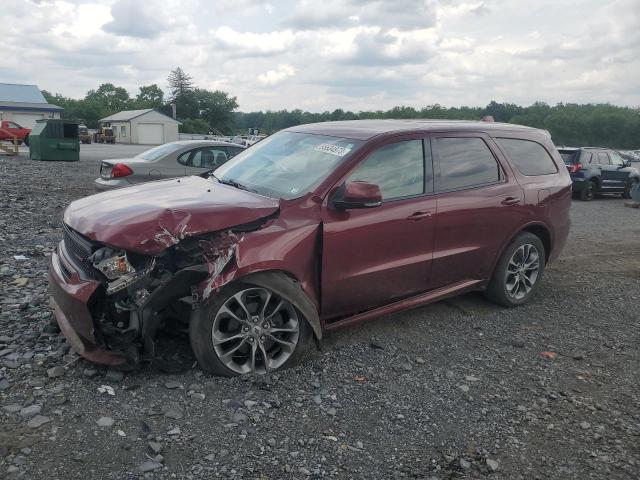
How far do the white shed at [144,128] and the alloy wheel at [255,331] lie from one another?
216ft

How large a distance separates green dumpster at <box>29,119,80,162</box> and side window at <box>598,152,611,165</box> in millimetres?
20446

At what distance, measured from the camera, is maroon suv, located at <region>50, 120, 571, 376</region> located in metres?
3.58

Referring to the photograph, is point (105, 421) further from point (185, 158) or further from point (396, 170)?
point (185, 158)

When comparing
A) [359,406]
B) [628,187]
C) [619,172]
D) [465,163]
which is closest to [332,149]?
[465,163]

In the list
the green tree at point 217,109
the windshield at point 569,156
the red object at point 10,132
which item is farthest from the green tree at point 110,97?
the windshield at point 569,156

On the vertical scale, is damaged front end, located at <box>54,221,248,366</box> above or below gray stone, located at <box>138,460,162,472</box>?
above

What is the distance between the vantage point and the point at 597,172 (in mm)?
16609

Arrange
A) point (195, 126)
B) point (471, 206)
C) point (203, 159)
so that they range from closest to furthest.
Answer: point (471, 206) → point (203, 159) → point (195, 126)

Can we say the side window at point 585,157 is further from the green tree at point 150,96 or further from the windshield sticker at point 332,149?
the green tree at point 150,96

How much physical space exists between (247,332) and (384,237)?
4.34 ft

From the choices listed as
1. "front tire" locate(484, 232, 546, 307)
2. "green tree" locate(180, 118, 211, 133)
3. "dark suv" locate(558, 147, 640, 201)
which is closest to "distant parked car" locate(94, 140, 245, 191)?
"front tire" locate(484, 232, 546, 307)

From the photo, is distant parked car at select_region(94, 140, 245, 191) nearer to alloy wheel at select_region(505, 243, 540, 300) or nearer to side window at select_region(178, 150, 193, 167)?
side window at select_region(178, 150, 193, 167)

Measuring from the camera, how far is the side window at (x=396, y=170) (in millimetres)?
4355

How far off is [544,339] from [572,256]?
148 inches
